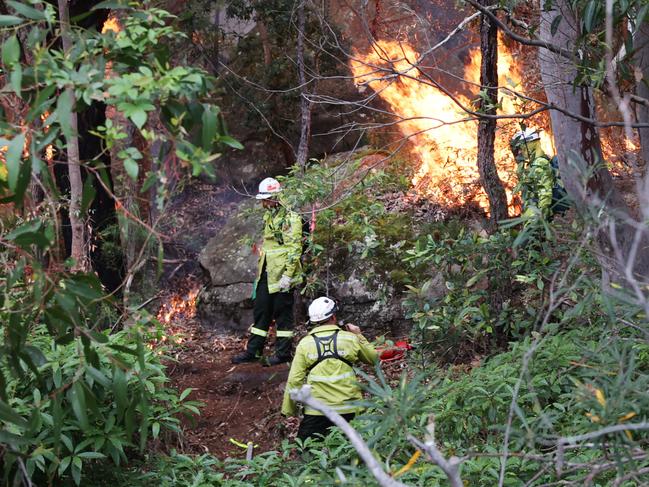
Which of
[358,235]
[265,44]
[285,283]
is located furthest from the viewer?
[265,44]

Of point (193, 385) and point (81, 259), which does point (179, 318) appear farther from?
point (81, 259)

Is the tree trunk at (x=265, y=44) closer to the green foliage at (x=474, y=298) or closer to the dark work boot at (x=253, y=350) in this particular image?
the dark work boot at (x=253, y=350)

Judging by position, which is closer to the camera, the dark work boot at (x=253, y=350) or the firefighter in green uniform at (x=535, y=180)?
the firefighter in green uniform at (x=535, y=180)

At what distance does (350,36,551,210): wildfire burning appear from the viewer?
11.5 m

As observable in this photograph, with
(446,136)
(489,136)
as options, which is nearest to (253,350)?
(489,136)

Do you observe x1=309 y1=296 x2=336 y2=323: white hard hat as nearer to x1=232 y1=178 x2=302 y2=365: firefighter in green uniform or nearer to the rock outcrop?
x1=232 y1=178 x2=302 y2=365: firefighter in green uniform

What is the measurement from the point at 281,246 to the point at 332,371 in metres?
2.65

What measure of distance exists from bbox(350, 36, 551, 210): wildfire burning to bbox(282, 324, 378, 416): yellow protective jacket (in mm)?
4786

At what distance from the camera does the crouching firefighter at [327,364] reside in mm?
6645

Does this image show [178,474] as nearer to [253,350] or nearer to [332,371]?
[332,371]

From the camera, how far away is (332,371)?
666cm

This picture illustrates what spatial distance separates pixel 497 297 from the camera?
784cm

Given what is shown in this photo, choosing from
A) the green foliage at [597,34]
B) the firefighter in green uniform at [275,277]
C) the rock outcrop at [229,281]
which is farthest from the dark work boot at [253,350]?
the green foliage at [597,34]

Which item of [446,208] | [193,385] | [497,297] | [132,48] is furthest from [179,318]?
[132,48]
